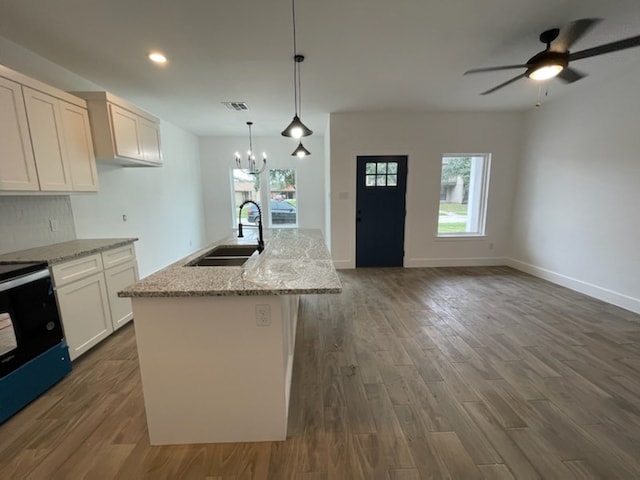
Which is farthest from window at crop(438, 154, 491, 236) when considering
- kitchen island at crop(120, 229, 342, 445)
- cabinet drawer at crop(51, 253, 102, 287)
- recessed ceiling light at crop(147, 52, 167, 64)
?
cabinet drawer at crop(51, 253, 102, 287)

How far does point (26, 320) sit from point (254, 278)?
1.74 m

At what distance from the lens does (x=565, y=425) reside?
5.39 feet

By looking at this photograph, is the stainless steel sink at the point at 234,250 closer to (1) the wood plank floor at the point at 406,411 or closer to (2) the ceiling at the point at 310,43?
(1) the wood plank floor at the point at 406,411

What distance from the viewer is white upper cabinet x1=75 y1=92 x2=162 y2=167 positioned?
8.91 ft

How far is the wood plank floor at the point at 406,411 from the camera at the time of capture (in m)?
1.41

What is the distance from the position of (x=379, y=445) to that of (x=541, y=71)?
10.2ft

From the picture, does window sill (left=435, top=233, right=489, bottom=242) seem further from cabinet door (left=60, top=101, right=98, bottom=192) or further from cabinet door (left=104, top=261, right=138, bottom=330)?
cabinet door (left=60, top=101, right=98, bottom=192)

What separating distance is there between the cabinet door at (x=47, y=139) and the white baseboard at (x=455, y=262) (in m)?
4.90

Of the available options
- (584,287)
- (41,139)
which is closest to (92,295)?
(41,139)

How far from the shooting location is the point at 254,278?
59.1 inches

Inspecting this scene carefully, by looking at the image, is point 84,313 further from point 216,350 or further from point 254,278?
point 254,278

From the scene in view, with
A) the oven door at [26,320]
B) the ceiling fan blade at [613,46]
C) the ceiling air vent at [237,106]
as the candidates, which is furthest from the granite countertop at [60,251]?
the ceiling fan blade at [613,46]

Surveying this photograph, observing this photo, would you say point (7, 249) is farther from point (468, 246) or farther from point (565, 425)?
point (468, 246)

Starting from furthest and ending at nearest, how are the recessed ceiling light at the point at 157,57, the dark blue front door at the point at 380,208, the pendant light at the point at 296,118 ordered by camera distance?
the dark blue front door at the point at 380,208
the recessed ceiling light at the point at 157,57
the pendant light at the point at 296,118
